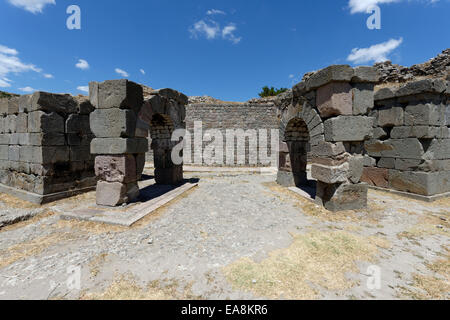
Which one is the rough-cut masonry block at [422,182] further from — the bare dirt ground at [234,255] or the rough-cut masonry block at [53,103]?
the rough-cut masonry block at [53,103]

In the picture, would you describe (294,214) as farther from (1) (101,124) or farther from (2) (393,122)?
(1) (101,124)

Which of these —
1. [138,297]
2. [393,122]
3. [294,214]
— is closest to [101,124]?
[138,297]

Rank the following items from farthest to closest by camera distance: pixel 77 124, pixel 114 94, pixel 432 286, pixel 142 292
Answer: pixel 77 124 < pixel 114 94 < pixel 432 286 < pixel 142 292

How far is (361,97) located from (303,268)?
408cm

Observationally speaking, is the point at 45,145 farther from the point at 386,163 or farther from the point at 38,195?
the point at 386,163

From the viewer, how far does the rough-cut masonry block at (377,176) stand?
258 inches

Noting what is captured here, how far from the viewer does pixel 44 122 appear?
534 centimetres

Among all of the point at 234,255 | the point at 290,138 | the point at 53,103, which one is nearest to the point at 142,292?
the point at 234,255

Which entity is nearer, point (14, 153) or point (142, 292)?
point (142, 292)

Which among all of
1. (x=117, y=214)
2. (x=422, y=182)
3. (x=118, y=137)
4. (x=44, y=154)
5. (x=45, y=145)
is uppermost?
(x=118, y=137)

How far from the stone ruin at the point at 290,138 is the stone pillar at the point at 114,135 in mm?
23

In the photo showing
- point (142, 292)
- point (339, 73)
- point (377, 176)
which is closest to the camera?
point (142, 292)

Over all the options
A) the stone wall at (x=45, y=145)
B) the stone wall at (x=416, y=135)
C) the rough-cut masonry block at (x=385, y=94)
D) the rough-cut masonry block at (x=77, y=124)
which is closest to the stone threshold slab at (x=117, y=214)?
the stone wall at (x=45, y=145)

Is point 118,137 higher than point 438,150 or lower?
higher
